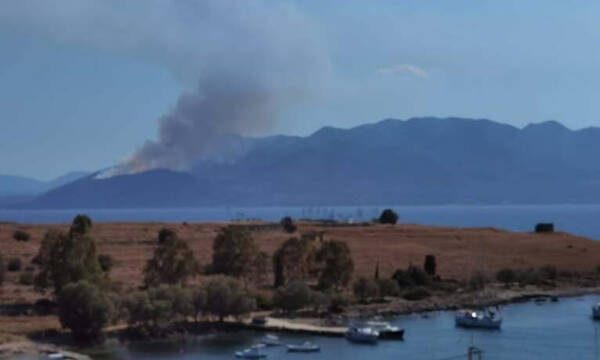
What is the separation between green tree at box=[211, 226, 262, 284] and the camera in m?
70.8

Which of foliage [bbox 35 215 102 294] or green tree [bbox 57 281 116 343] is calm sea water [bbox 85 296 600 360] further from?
foliage [bbox 35 215 102 294]

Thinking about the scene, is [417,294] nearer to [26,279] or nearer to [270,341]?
[270,341]

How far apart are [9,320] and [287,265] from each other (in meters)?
24.2

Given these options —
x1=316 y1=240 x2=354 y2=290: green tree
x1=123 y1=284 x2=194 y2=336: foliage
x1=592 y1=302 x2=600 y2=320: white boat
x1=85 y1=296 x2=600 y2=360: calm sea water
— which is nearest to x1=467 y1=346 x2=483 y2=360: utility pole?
x1=85 y1=296 x2=600 y2=360: calm sea water

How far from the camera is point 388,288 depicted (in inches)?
2894

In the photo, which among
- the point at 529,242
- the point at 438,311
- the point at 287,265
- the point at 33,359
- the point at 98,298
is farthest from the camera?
the point at 529,242

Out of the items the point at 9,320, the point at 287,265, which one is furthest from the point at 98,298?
the point at 287,265

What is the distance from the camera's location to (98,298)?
174ft

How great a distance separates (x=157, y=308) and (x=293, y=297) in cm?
1101

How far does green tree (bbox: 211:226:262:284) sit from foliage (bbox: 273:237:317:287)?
2.44 m

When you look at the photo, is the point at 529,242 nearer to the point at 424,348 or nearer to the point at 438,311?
the point at 438,311

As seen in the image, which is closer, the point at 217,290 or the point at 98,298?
the point at 98,298

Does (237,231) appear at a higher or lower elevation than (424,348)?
higher

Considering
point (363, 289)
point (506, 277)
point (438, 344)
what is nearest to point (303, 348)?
point (438, 344)
